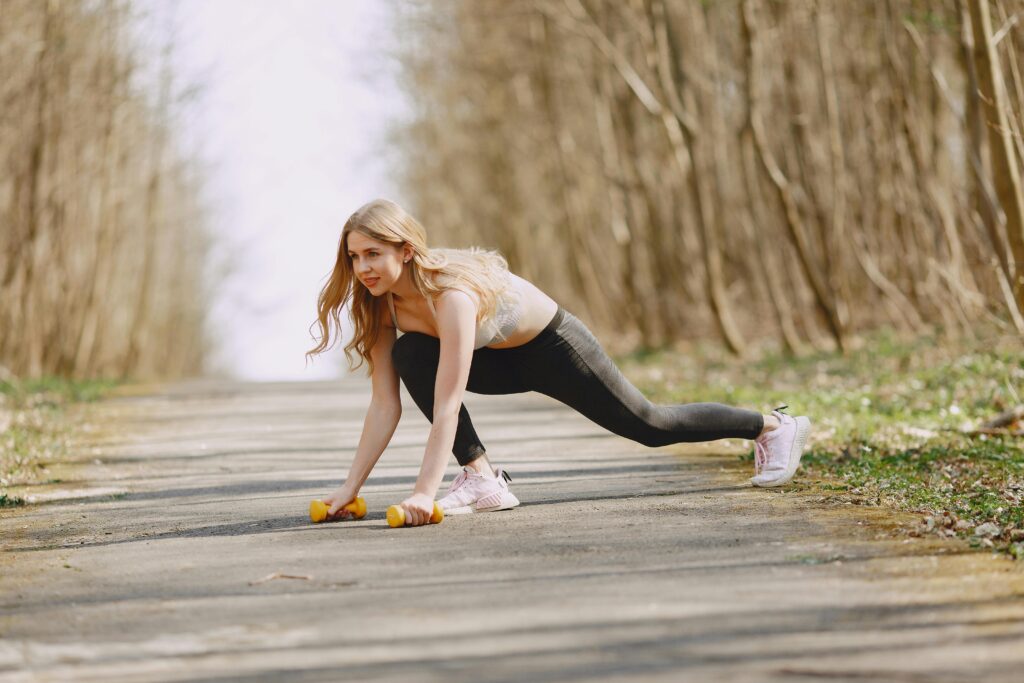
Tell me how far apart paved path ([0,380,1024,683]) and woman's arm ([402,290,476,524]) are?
0.51 ft

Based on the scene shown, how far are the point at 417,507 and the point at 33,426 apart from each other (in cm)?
629

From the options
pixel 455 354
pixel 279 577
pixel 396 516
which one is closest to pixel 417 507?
pixel 396 516

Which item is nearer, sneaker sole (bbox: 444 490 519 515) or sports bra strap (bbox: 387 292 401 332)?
sports bra strap (bbox: 387 292 401 332)

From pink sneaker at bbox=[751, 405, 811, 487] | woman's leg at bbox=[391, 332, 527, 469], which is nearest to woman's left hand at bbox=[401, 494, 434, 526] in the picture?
woman's leg at bbox=[391, 332, 527, 469]

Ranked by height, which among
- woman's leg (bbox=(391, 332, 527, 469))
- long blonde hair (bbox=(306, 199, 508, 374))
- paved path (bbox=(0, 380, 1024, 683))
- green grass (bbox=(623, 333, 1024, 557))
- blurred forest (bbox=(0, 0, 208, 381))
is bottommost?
green grass (bbox=(623, 333, 1024, 557))

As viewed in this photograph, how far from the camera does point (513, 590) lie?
4.45 m

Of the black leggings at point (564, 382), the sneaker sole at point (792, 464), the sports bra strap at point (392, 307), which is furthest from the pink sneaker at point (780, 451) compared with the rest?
the sports bra strap at point (392, 307)

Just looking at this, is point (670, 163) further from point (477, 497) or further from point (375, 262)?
point (375, 262)

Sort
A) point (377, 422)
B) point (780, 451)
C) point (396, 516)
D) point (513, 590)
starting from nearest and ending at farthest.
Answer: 1. point (513, 590)
2. point (396, 516)
3. point (377, 422)
4. point (780, 451)

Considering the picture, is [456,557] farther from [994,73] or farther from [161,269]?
[161,269]

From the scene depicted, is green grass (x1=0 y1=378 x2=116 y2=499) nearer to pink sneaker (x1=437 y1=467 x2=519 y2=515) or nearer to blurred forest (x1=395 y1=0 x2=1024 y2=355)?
pink sneaker (x1=437 y1=467 x2=519 y2=515)

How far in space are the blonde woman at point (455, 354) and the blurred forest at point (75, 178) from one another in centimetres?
1212

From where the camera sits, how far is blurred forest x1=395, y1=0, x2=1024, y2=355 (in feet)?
50.2

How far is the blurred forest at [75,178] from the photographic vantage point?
721 inches
